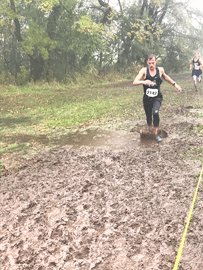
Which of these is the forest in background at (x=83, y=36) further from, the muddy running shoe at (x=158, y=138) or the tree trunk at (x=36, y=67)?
the muddy running shoe at (x=158, y=138)

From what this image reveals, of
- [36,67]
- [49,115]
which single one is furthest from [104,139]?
[36,67]

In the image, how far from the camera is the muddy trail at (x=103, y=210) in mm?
3119

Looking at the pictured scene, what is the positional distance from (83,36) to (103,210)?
21.0 metres

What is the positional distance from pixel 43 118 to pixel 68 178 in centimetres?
653

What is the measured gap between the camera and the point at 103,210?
13.3 feet

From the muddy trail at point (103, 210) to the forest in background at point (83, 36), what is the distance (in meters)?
17.0

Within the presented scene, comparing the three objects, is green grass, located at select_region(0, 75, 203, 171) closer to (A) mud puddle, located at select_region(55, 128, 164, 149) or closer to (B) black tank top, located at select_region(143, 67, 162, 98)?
(A) mud puddle, located at select_region(55, 128, 164, 149)

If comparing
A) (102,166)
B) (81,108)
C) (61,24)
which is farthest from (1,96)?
(102,166)

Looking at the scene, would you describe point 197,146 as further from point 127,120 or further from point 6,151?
point 6,151

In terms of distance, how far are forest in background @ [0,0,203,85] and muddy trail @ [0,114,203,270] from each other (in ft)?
55.9

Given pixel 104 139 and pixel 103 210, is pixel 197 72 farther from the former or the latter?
pixel 103 210

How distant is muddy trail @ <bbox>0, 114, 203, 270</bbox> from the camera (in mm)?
3119

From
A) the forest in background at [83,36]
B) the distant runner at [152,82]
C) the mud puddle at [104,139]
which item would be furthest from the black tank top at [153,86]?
the forest in background at [83,36]

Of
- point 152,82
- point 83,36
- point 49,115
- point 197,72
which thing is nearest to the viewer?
point 152,82
